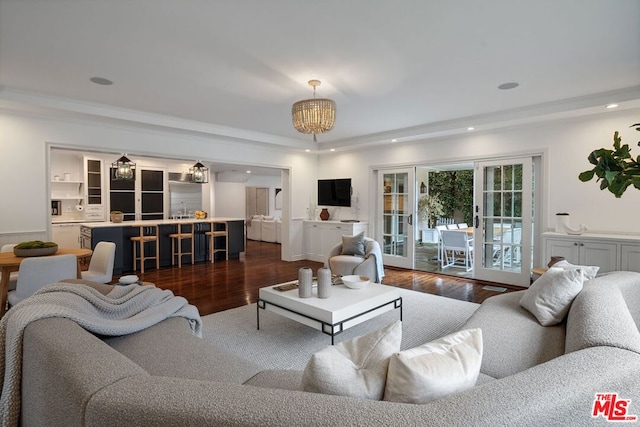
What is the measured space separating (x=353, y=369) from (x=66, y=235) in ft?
27.6

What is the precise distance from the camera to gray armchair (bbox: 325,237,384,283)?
4.66 metres

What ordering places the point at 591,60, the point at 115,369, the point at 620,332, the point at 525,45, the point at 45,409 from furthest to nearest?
the point at 591,60, the point at 525,45, the point at 620,332, the point at 45,409, the point at 115,369

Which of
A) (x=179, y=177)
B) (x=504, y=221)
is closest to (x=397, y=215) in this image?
(x=504, y=221)

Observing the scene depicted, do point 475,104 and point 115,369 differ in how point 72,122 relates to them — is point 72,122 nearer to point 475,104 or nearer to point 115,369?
point 115,369

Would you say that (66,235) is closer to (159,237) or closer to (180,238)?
(159,237)

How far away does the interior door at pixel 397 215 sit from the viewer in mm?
6395

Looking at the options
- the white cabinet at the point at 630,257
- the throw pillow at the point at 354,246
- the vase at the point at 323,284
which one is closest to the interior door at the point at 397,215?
the throw pillow at the point at 354,246

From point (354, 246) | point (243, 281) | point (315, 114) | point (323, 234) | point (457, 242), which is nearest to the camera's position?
point (315, 114)

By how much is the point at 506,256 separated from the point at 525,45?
3.46 meters

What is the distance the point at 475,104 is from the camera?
14.3 ft

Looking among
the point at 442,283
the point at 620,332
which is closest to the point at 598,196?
the point at 442,283

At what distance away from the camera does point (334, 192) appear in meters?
7.35

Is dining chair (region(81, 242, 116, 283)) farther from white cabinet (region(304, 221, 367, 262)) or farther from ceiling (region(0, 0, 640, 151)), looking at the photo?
white cabinet (region(304, 221, 367, 262))

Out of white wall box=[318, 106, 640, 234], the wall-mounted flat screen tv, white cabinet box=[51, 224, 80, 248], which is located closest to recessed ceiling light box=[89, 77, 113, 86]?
the wall-mounted flat screen tv
